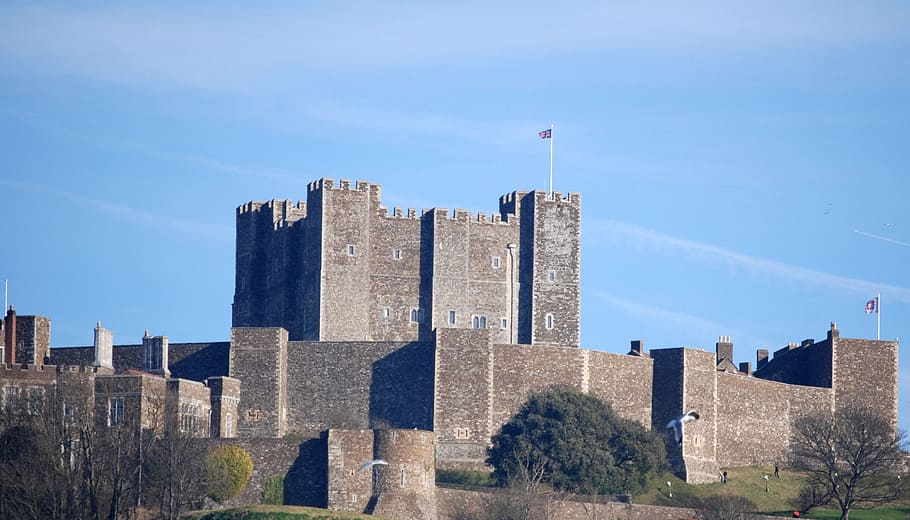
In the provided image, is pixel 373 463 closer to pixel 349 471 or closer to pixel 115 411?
pixel 349 471

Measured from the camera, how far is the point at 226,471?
266 feet

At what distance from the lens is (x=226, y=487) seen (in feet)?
265

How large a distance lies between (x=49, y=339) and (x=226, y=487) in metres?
18.2

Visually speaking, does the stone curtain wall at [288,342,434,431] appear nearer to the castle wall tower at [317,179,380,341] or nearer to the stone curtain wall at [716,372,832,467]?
the castle wall tower at [317,179,380,341]

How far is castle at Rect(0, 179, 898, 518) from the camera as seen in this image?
9144cm

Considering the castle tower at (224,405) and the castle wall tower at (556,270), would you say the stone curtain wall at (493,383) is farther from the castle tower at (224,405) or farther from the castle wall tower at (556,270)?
the castle tower at (224,405)

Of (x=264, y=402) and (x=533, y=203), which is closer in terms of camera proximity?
(x=264, y=402)

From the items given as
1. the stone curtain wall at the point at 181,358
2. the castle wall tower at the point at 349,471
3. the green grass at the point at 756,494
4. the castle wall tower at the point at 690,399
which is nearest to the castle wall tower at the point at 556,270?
the castle wall tower at the point at 690,399

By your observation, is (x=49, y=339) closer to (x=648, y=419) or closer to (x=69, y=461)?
(x=69, y=461)

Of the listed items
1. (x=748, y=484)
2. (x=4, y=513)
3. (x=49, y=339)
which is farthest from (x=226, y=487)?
(x=748, y=484)

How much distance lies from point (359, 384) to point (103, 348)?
35.2 feet

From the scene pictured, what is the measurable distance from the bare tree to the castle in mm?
3134

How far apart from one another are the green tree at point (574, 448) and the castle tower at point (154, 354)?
48.0ft

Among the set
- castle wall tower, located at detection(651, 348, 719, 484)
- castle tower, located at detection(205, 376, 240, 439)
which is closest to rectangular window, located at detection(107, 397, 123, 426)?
castle tower, located at detection(205, 376, 240, 439)
